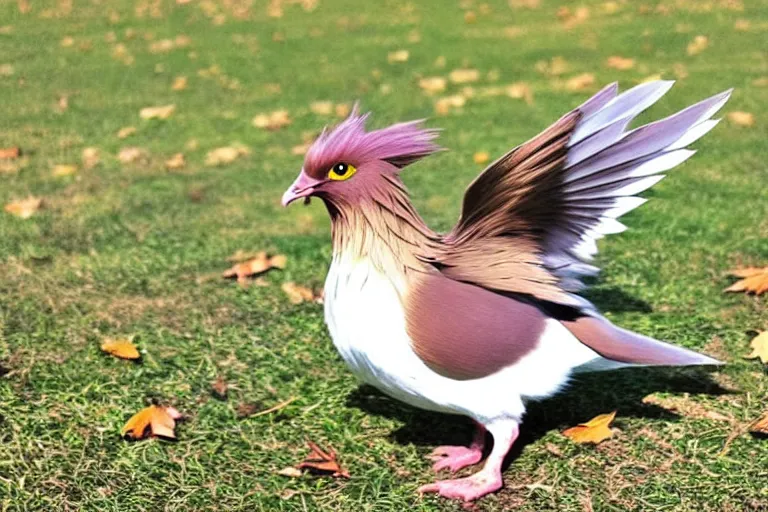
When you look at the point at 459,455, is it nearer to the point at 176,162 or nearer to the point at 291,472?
the point at 291,472

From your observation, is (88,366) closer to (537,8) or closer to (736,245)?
(736,245)

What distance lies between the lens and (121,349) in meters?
2.99

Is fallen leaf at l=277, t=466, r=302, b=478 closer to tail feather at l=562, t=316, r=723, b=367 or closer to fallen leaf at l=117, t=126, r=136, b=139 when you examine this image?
tail feather at l=562, t=316, r=723, b=367

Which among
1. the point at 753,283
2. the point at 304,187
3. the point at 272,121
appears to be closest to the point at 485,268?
the point at 304,187

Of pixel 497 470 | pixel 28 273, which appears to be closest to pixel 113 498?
pixel 497 470

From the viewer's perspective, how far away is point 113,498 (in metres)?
2.29

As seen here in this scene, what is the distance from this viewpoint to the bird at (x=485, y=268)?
2.07 meters

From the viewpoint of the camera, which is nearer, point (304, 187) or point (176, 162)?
point (304, 187)

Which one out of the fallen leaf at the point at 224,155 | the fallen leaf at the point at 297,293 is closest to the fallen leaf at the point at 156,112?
the fallen leaf at the point at 224,155

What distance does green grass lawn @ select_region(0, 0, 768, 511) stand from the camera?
7.71 feet

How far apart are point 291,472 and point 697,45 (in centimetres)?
650

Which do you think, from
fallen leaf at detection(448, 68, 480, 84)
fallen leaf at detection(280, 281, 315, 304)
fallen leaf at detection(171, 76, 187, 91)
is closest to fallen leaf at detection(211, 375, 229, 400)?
fallen leaf at detection(280, 281, 315, 304)

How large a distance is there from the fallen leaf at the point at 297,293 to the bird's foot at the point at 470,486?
1.36m

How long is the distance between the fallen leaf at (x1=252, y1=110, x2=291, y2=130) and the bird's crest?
13.0 ft
